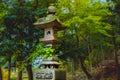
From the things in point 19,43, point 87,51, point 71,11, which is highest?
point 71,11

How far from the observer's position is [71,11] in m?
16.3

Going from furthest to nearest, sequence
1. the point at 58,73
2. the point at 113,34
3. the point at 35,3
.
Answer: the point at 113,34, the point at 35,3, the point at 58,73

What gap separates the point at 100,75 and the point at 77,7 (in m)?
6.39

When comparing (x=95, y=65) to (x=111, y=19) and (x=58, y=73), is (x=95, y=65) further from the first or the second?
(x=58, y=73)

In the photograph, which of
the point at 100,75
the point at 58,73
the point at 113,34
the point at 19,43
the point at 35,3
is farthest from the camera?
the point at 100,75

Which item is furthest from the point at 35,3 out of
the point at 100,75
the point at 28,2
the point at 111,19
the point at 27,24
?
the point at 100,75

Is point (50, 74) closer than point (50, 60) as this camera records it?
Yes

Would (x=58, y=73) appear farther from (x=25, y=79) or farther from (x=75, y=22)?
(x=25, y=79)

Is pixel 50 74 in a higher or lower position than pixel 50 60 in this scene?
lower

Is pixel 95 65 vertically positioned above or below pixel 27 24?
below

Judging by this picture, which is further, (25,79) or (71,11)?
(25,79)

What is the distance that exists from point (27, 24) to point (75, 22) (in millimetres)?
2527

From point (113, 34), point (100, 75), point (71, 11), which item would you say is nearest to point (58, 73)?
point (71, 11)

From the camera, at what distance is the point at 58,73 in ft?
27.5
